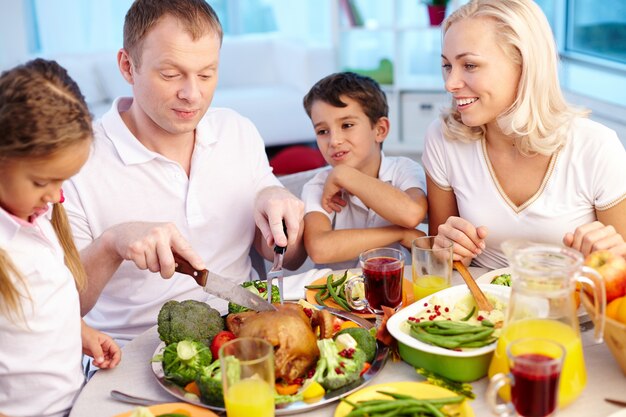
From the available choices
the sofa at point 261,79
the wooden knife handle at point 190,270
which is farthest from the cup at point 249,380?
the sofa at point 261,79

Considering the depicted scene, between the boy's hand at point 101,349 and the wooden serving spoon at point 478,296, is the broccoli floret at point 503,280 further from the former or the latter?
the boy's hand at point 101,349

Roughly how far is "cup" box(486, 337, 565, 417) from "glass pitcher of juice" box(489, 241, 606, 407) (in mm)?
68

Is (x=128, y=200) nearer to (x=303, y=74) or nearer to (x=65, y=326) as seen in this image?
(x=65, y=326)

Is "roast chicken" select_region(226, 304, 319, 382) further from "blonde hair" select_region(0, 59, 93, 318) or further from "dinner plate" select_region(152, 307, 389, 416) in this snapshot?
"blonde hair" select_region(0, 59, 93, 318)

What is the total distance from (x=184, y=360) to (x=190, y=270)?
0.24m

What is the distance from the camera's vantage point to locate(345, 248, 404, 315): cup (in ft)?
5.35

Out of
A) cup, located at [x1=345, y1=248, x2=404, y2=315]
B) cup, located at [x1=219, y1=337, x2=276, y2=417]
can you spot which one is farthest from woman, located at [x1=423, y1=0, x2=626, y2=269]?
cup, located at [x1=219, y1=337, x2=276, y2=417]

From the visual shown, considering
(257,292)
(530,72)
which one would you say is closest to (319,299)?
(257,292)

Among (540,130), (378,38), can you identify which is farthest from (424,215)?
(378,38)

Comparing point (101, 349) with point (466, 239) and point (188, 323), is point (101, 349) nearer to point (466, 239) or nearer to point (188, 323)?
point (188, 323)

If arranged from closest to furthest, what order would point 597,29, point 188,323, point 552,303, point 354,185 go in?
point 552,303
point 188,323
point 354,185
point 597,29

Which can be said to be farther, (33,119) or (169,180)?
(169,180)

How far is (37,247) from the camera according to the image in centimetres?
143

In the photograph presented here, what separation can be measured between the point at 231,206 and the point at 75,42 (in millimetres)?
5342
